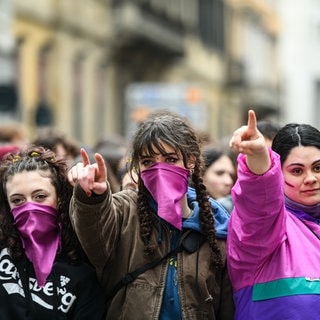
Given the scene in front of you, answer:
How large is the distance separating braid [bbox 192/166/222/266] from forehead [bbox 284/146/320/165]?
1.14 feet

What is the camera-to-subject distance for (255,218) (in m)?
3.77

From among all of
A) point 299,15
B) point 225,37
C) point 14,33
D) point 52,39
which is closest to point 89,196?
point 14,33

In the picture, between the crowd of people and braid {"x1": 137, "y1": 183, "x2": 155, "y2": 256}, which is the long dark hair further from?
braid {"x1": 137, "y1": 183, "x2": 155, "y2": 256}

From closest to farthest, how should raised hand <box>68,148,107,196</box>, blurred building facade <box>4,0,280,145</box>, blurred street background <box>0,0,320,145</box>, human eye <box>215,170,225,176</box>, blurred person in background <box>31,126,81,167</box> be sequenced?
raised hand <box>68,148,107,196</box>
human eye <box>215,170,225,176</box>
blurred person in background <box>31,126,81,167</box>
blurred street background <box>0,0,320,145</box>
blurred building facade <box>4,0,280,145</box>

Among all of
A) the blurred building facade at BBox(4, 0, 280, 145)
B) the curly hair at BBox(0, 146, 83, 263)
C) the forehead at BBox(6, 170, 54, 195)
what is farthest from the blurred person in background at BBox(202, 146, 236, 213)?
the blurred building facade at BBox(4, 0, 280, 145)

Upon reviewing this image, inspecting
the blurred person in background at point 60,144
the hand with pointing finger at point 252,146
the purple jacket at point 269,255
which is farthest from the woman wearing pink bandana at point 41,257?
the blurred person in background at point 60,144

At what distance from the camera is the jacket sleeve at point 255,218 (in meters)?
3.72

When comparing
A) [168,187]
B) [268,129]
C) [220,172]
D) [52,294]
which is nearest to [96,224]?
[168,187]

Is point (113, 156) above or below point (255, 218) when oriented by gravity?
below

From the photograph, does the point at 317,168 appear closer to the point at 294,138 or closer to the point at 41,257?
the point at 294,138

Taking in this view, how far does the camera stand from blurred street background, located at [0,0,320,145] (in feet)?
63.0

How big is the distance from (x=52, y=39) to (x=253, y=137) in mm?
21444

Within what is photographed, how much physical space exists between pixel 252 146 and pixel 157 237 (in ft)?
1.96

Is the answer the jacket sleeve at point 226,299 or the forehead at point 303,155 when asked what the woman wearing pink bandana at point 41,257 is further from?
the forehead at point 303,155
